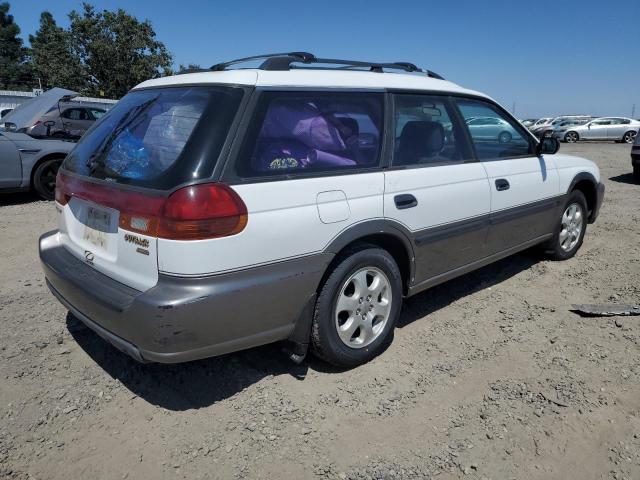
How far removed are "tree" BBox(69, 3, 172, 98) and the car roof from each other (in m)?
33.4

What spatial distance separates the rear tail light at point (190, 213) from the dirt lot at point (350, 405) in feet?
3.38

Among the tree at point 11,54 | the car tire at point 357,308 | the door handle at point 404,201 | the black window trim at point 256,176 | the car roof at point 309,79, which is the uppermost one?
the tree at point 11,54

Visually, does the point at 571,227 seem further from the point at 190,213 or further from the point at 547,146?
the point at 190,213

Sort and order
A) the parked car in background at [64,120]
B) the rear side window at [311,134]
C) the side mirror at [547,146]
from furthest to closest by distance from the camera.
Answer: the parked car in background at [64,120], the side mirror at [547,146], the rear side window at [311,134]

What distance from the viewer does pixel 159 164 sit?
2.44m

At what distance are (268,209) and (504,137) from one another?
2.64m

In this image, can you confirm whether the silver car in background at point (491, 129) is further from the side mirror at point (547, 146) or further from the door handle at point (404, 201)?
the door handle at point (404, 201)

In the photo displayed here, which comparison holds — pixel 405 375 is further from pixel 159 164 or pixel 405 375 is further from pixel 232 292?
pixel 159 164

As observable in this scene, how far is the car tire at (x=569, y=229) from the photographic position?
489 cm

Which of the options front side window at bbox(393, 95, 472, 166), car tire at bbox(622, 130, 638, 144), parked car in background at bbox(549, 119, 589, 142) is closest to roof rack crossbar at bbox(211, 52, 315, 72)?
front side window at bbox(393, 95, 472, 166)

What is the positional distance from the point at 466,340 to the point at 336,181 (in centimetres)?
157

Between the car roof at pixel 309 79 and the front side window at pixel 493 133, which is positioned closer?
the car roof at pixel 309 79

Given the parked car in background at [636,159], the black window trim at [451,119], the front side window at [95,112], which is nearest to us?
the black window trim at [451,119]

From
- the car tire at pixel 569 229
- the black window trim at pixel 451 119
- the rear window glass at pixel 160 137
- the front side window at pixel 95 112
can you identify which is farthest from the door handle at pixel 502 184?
the front side window at pixel 95 112
